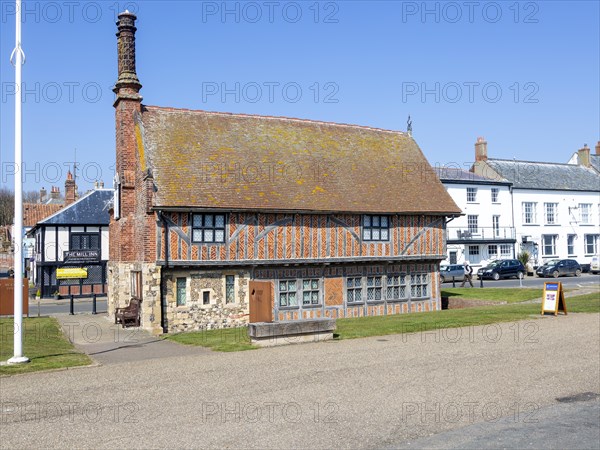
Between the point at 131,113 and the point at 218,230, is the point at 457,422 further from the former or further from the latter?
the point at 131,113

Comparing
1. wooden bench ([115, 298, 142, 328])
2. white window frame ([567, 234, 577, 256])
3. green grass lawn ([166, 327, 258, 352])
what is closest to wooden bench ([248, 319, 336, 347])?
green grass lawn ([166, 327, 258, 352])

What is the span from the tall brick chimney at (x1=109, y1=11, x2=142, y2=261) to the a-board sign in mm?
15026

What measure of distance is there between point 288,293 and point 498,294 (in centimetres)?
1217

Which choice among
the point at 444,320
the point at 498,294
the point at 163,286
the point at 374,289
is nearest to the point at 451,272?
the point at 498,294

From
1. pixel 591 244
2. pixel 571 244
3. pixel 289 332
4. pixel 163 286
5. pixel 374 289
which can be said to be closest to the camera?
pixel 289 332

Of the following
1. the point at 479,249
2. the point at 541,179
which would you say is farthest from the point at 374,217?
the point at 541,179

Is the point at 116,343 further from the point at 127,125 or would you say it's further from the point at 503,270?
the point at 503,270

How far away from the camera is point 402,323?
21250 mm

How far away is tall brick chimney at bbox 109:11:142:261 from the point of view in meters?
23.4

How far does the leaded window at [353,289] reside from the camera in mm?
25688

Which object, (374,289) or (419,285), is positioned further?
(419,285)

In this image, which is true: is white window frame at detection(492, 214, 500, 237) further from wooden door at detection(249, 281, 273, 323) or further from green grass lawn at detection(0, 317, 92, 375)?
green grass lawn at detection(0, 317, 92, 375)

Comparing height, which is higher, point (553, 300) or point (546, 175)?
point (546, 175)

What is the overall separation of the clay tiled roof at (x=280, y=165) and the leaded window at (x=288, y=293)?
2903 millimetres
